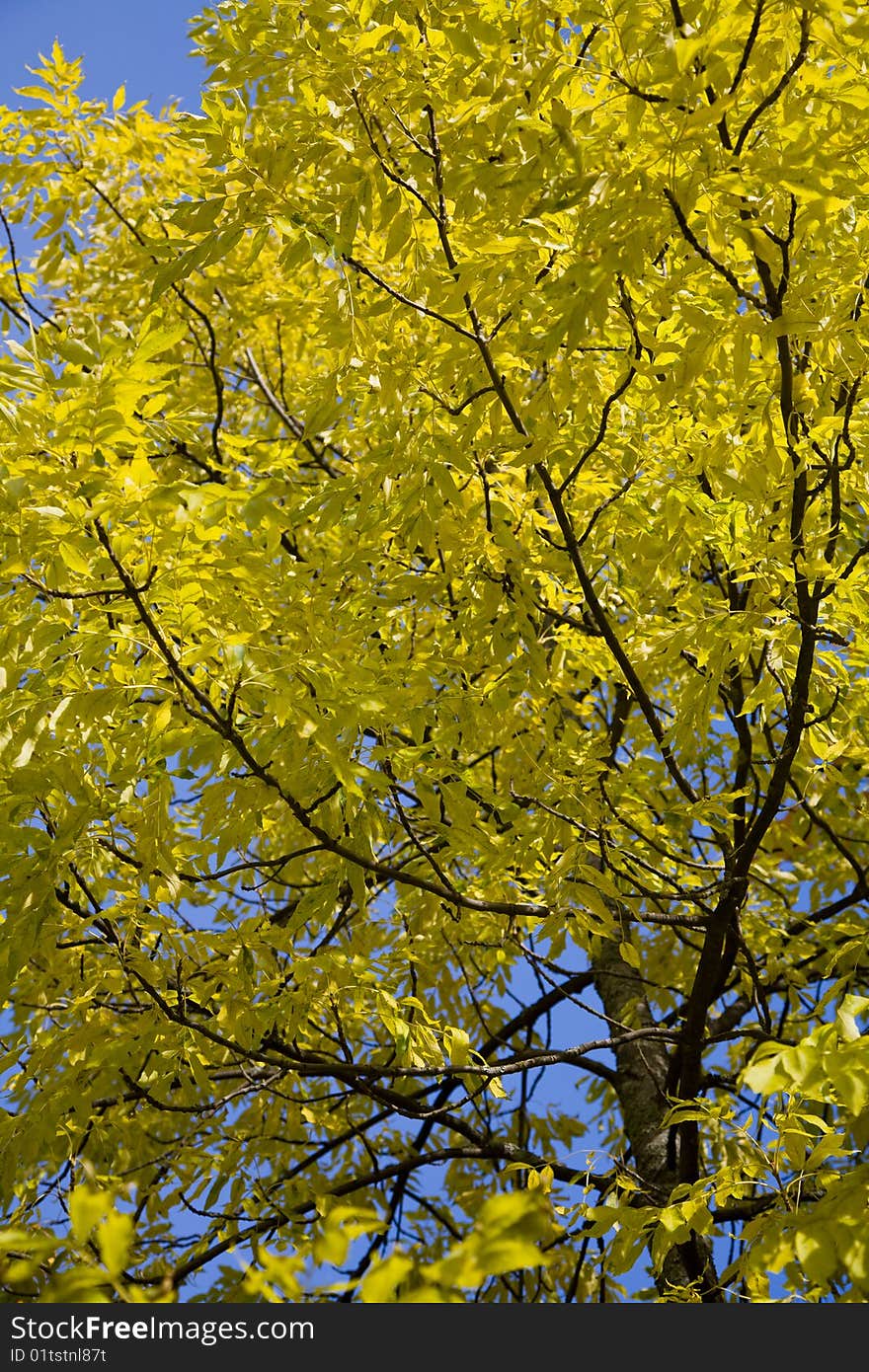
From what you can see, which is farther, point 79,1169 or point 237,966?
point 79,1169

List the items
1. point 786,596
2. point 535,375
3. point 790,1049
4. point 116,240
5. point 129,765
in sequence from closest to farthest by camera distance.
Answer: point 790,1049 < point 129,765 < point 786,596 < point 116,240 < point 535,375

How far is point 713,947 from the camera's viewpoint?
3.63m

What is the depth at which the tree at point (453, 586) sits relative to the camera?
90.0 inches

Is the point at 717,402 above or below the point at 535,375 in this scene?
below

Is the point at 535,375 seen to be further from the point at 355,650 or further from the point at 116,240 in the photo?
the point at 355,650

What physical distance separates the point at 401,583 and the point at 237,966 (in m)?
1.17

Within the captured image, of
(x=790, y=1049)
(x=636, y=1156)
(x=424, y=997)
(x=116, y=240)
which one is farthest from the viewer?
(x=116, y=240)

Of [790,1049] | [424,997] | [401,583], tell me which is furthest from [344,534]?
[790,1049]

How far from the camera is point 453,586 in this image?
12.3 ft

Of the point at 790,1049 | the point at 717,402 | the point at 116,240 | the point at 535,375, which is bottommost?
the point at 790,1049

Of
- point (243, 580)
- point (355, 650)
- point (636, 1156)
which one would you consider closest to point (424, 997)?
point (636, 1156)

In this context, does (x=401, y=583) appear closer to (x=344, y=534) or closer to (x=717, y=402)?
(x=344, y=534)

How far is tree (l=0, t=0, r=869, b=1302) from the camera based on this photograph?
7.50 feet

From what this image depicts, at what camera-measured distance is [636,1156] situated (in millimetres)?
4609
